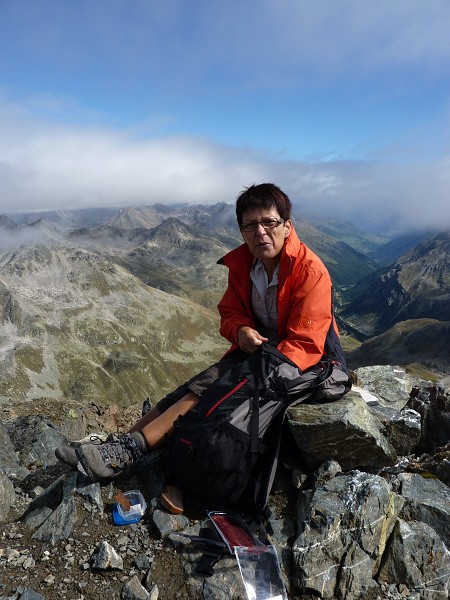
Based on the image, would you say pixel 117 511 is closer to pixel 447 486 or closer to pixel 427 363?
pixel 447 486

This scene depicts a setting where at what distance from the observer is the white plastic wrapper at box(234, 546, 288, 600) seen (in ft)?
22.2

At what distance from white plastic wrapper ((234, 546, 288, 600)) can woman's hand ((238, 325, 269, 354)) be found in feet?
12.8

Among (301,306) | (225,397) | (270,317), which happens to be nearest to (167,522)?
(225,397)

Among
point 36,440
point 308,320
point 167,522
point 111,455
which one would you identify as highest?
point 308,320

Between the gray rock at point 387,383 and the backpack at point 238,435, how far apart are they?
850 cm

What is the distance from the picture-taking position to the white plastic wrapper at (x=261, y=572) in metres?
6.76

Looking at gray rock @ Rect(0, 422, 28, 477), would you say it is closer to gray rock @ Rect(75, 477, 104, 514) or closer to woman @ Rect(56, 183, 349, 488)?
gray rock @ Rect(75, 477, 104, 514)

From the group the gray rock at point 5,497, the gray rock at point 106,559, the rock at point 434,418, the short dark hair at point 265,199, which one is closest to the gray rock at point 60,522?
the gray rock at point 106,559

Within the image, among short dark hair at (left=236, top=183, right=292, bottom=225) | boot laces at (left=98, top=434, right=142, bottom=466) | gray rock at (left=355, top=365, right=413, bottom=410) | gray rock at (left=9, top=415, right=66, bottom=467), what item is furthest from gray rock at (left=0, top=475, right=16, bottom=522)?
gray rock at (left=355, top=365, right=413, bottom=410)

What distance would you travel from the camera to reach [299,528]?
7719 mm

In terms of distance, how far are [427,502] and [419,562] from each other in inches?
49.2

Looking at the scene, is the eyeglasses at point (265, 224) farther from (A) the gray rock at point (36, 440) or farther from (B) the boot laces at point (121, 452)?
(A) the gray rock at point (36, 440)

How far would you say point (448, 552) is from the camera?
741 cm

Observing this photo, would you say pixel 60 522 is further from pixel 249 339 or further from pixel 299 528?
pixel 249 339
